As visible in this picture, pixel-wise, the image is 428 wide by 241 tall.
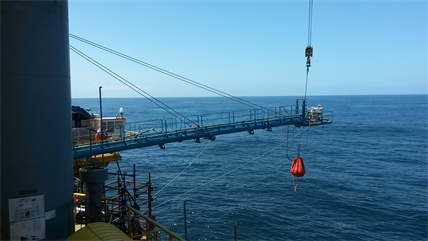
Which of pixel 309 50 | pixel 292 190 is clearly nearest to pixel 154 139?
pixel 309 50

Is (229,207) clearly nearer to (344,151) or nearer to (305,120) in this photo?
(305,120)

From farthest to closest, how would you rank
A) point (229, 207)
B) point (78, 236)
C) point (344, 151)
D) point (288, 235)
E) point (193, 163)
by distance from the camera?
1. point (344, 151)
2. point (193, 163)
3. point (229, 207)
4. point (288, 235)
5. point (78, 236)

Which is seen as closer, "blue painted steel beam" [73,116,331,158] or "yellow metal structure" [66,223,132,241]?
"yellow metal structure" [66,223,132,241]

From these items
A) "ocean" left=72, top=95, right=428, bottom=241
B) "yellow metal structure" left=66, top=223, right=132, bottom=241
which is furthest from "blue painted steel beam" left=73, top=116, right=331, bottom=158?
"yellow metal structure" left=66, top=223, right=132, bottom=241

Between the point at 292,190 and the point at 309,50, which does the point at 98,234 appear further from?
the point at 292,190

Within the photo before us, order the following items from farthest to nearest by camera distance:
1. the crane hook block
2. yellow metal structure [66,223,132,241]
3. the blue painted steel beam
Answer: the crane hook block < the blue painted steel beam < yellow metal structure [66,223,132,241]

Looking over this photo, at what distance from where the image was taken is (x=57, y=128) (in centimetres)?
693

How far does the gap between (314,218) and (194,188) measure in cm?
1505

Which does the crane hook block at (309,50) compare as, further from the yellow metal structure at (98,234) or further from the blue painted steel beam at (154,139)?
the yellow metal structure at (98,234)

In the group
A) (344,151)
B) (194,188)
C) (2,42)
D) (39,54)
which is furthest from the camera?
(344,151)

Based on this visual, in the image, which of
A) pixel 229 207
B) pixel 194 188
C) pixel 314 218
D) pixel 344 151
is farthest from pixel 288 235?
pixel 344 151

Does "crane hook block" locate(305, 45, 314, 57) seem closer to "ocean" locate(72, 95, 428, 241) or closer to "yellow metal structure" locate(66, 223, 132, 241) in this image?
"ocean" locate(72, 95, 428, 241)

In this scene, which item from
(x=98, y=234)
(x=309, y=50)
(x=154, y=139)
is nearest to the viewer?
(x=98, y=234)

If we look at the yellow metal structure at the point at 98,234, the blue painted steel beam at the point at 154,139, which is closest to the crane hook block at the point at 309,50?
the blue painted steel beam at the point at 154,139
